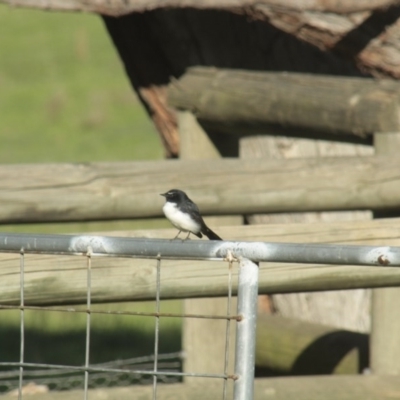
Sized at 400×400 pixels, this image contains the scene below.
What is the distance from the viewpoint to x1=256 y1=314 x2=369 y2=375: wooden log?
563cm

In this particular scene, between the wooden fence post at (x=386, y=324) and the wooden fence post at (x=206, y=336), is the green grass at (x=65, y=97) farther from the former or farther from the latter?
the wooden fence post at (x=386, y=324)

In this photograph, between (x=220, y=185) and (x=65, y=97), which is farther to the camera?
(x=65, y=97)

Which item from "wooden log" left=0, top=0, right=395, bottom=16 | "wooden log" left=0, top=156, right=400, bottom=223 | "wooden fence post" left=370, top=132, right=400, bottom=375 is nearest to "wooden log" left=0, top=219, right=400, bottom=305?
"wooden log" left=0, top=156, right=400, bottom=223

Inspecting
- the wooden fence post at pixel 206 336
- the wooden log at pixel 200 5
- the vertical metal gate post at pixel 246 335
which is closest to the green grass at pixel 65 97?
the wooden log at pixel 200 5

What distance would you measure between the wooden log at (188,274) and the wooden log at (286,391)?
17.6 inches

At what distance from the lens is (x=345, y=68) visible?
698cm

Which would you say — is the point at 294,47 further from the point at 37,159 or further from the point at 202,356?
the point at 37,159

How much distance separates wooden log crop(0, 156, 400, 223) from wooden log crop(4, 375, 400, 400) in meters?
0.87

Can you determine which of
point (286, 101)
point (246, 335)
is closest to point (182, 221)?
point (286, 101)

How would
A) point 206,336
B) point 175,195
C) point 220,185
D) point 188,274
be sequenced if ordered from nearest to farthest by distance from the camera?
point 188,274 → point 175,195 → point 220,185 → point 206,336

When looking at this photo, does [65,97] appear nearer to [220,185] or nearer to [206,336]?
[206,336]

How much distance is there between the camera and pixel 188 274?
3598mm

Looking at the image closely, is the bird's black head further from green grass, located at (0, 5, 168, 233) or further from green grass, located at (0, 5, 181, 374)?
green grass, located at (0, 5, 168, 233)

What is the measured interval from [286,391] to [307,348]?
1.88 metres
